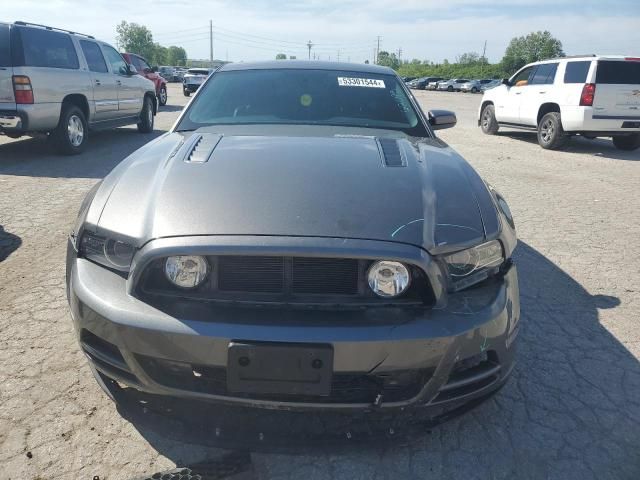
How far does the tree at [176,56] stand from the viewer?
12325 centimetres

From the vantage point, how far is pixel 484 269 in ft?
6.58

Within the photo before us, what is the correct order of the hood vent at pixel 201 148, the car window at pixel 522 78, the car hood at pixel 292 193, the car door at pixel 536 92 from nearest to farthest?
the car hood at pixel 292 193, the hood vent at pixel 201 148, the car door at pixel 536 92, the car window at pixel 522 78

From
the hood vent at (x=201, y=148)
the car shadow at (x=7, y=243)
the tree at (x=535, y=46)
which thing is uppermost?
the tree at (x=535, y=46)

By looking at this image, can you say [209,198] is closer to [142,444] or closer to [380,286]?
[380,286]

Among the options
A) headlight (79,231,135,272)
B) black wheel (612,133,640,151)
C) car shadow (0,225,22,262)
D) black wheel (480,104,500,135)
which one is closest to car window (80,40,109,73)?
car shadow (0,225,22,262)

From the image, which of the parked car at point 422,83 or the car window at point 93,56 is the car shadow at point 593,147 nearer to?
the car window at point 93,56

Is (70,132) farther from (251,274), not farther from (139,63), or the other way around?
(139,63)

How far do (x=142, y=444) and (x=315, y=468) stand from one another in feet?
2.36

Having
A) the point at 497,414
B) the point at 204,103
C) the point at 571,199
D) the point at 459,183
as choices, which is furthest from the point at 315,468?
the point at 571,199

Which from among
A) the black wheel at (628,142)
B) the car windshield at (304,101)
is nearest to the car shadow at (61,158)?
the car windshield at (304,101)

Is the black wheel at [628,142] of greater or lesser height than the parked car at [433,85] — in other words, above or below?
below

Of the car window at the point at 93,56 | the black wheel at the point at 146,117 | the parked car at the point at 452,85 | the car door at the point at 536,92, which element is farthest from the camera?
the parked car at the point at 452,85

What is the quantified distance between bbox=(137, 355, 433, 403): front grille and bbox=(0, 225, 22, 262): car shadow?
110 inches

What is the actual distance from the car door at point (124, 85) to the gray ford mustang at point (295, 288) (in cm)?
821
